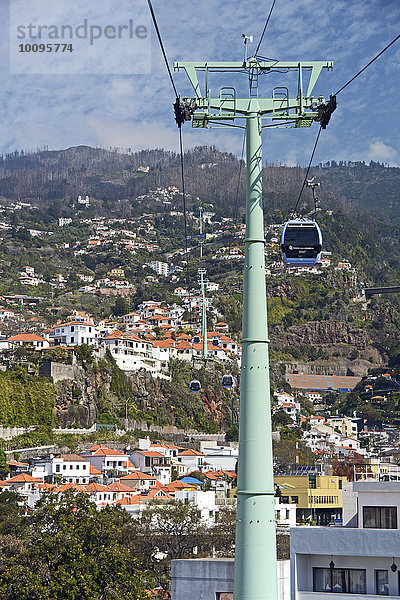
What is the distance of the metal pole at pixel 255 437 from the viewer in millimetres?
8906

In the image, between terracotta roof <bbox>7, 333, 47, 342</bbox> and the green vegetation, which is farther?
terracotta roof <bbox>7, 333, 47, 342</bbox>

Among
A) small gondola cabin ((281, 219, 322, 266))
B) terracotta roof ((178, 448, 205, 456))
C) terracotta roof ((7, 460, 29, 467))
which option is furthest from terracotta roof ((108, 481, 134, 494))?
small gondola cabin ((281, 219, 322, 266))

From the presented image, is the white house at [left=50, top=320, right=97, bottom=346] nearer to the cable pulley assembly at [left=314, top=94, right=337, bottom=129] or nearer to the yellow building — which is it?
the yellow building

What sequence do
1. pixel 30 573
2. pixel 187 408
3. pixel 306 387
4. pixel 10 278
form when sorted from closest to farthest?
1. pixel 30 573
2. pixel 187 408
3. pixel 306 387
4. pixel 10 278

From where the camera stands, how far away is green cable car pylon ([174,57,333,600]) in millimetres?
8953

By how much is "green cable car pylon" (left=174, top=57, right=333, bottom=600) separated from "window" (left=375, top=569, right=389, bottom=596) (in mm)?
9651

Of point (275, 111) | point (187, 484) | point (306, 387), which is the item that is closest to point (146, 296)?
point (306, 387)

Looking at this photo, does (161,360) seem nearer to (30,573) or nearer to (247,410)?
(30,573)

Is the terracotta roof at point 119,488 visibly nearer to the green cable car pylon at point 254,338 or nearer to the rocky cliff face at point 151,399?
the rocky cliff face at point 151,399

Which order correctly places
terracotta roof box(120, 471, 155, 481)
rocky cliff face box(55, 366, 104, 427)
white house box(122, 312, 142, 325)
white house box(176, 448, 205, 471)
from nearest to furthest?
terracotta roof box(120, 471, 155, 481) → white house box(176, 448, 205, 471) → rocky cliff face box(55, 366, 104, 427) → white house box(122, 312, 142, 325)

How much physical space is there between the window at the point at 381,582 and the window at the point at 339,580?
24cm

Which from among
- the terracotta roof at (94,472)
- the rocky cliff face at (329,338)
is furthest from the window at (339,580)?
the rocky cliff face at (329,338)

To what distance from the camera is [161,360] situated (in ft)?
330

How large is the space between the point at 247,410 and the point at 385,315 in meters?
161
